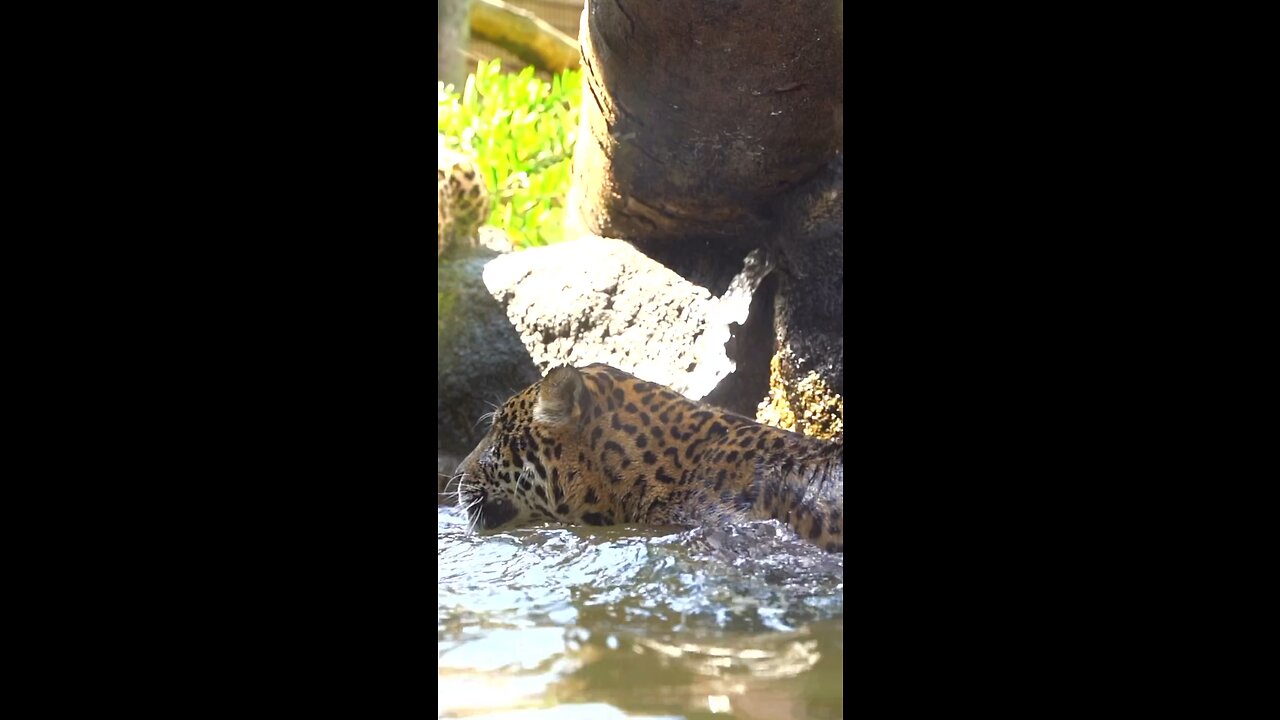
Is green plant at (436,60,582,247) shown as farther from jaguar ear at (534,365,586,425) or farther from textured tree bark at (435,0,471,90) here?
jaguar ear at (534,365,586,425)

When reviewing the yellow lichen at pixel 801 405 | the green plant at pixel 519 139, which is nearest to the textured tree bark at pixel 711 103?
the yellow lichen at pixel 801 405

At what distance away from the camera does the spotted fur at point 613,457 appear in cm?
273

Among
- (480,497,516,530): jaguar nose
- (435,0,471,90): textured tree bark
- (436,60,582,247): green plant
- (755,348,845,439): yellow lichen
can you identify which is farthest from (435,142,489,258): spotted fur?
(755,348,845,439): yellow lichen

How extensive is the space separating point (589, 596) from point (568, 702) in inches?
15.8

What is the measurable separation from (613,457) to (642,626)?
88 centimetres

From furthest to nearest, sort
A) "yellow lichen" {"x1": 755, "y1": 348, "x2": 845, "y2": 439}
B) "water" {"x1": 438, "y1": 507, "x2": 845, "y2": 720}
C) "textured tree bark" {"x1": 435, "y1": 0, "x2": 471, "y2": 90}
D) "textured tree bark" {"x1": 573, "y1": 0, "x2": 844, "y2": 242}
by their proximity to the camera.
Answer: "textured tree bark" {"x1": 435, "y1": 0, "x2": 471, "y2": 90} → "yellow lichen" {"x1": 755, "y1": 348, "x2": 845, "y2": 439} → "textured tree bark" {"x1": 573, "y1": 0, "x2": 844, "y2": 242} → "water" {"x1": 438, "y1": 507, "x2": 845, "y2": 720}

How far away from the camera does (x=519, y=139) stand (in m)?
4.56

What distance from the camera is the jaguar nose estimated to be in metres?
2.82

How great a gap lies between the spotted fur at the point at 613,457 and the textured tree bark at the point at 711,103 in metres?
0.45

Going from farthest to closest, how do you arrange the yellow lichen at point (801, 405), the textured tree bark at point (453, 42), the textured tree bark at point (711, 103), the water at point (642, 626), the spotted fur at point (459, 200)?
the spotted fur at point (459, 200), the textured tree bark at point (453, 42), the yellow lichen at point (801, 405), the textured tree bark at point (711, 103), the water at point (642, 626)

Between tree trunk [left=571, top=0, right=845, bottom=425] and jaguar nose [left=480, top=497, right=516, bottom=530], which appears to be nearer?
tree trunk [left=571, top=0, right=845, bottom=425]

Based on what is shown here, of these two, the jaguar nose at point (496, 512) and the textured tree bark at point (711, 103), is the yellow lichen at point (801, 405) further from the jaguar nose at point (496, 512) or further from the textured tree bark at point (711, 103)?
the jaguar nose at point (496, 512)

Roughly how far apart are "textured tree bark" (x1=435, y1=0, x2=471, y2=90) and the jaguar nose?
1144 mm
